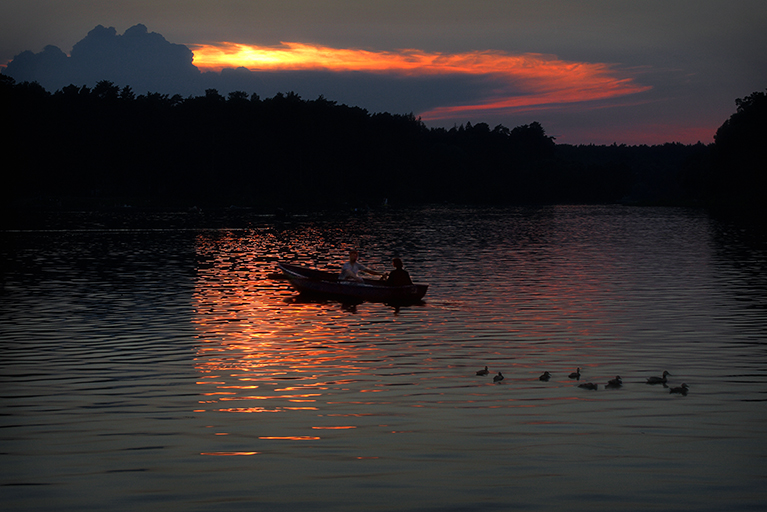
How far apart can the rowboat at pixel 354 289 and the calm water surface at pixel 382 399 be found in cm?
62

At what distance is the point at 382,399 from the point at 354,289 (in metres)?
15.8

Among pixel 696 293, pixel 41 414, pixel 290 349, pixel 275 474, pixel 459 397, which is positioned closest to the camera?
pixel 275 474

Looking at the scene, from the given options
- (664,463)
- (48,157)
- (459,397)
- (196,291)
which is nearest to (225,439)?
(459,397)

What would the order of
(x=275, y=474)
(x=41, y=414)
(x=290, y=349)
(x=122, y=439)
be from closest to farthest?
(x=275, y=474)
(x=122, y=439)
(x=41, y=414)
(x=290, y=349)

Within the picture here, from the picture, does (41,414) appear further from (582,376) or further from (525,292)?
(525,292)

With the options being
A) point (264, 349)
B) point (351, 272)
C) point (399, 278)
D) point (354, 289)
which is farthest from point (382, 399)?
point (351, 272)

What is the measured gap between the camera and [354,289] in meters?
32.0

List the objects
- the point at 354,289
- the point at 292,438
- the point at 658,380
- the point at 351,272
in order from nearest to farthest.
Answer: the point at 292,438 → the point at 658,380 → the point at 354,289 → the point at 351,272

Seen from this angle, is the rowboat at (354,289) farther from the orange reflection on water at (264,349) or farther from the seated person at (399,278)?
the orange reflection on water at (264,349)

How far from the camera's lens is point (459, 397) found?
16422mm

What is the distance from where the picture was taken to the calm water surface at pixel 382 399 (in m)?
11.3

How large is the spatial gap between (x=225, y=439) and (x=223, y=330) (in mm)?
11740

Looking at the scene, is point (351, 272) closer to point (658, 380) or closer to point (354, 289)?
point (354, 289)

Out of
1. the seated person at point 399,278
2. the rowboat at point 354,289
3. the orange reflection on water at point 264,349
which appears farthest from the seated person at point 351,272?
the orange reflection on water at point 264,349
